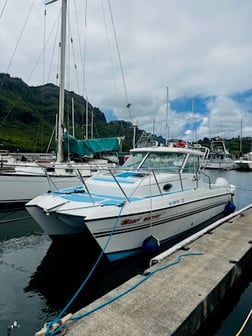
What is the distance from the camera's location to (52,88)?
115875 mm

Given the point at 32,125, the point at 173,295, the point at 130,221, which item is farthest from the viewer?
the point at 32,125

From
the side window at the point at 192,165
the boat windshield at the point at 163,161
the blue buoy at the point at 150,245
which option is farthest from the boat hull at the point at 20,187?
the blue buoy at the point at 150,245

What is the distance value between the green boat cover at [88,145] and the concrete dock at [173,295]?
32.2ft

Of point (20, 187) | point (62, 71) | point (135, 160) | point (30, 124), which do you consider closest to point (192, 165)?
point (135, 160)

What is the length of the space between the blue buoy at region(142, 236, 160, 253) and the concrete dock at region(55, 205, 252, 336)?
2.63 ft

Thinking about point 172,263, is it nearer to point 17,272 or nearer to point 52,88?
point 17,272

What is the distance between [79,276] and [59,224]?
59.9 inches

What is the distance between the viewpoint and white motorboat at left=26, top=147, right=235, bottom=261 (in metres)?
5.77

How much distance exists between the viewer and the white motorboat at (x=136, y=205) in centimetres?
577

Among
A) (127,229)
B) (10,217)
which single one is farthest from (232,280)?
(10,217)

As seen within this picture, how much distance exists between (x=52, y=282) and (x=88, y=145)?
10.4m

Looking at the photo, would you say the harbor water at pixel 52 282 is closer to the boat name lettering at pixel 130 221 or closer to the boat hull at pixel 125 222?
the boat hull at pixel 125 222

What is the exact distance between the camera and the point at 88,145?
15.4 metres

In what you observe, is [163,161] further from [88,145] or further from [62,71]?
[88,145]
